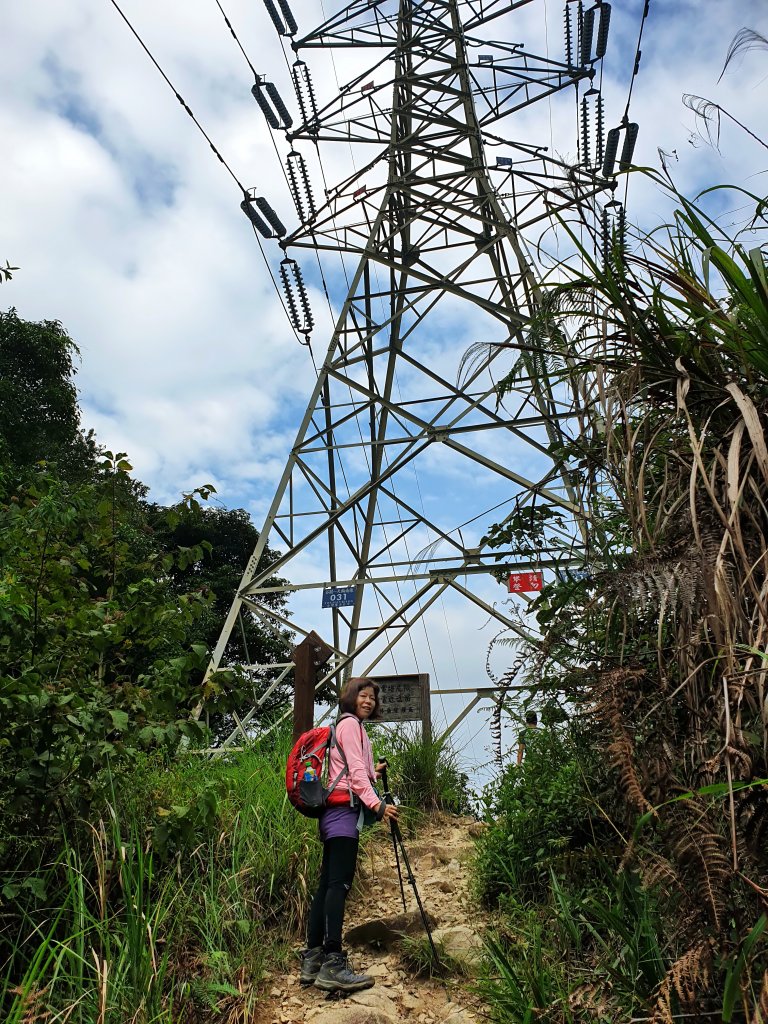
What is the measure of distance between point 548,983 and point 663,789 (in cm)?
147

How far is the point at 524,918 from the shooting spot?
4398 millimetres

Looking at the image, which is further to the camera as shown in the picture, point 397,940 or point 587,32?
point 587,32

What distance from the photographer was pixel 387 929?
498 centimetres

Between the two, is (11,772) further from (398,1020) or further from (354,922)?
(354,922)

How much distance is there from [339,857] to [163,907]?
2.85 ft

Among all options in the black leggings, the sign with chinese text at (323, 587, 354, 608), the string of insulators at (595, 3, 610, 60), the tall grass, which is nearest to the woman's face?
the black leggings

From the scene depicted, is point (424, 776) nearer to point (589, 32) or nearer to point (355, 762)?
point (355, 762)

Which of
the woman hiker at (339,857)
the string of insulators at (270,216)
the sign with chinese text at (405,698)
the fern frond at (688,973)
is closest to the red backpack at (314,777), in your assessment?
the woman hiker at (339,857)

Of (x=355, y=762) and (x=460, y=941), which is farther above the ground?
(x=355, y=762)

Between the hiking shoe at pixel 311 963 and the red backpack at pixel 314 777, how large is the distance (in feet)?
2.12

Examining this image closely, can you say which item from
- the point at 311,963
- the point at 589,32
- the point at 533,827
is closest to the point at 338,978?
the point at 311,963

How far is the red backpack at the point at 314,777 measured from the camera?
14.9 ft

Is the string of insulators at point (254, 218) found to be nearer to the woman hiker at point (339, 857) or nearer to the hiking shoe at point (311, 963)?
the woman hiker at point (339, 857)

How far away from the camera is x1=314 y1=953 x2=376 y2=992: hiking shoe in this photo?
4289 millimetres
